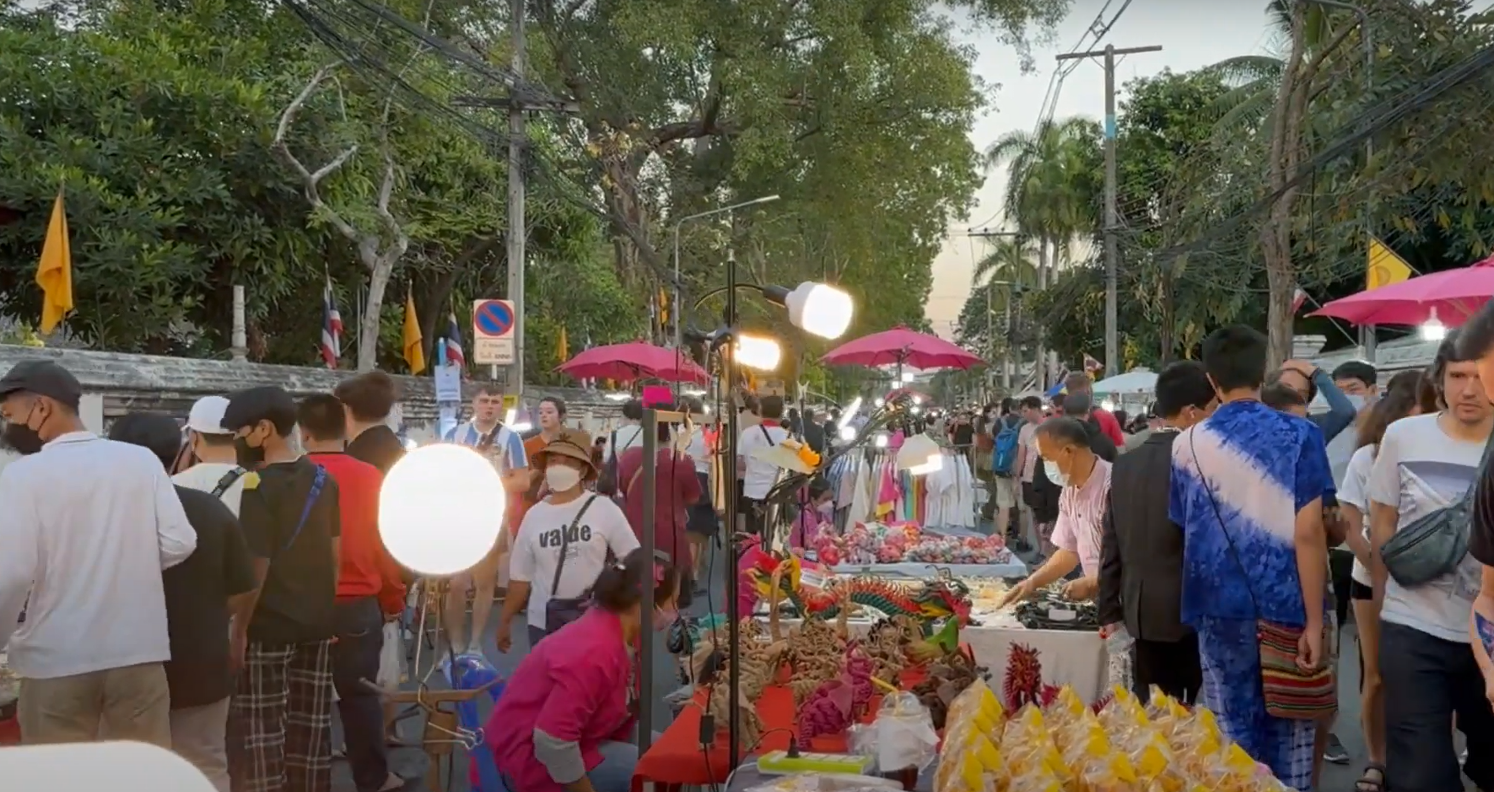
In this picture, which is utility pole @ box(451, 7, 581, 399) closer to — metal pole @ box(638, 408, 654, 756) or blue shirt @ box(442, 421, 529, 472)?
blue shirt @ box(442, 421, 529, 472)

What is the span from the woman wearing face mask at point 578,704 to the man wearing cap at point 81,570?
118 cm

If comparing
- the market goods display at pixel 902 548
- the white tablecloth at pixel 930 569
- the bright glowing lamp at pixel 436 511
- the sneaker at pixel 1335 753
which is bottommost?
the sneaker at pixel 1335 753

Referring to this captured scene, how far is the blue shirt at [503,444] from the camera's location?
8656 mm

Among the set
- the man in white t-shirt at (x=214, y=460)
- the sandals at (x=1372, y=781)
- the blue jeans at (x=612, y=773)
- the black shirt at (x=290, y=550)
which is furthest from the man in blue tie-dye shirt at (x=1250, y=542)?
the man in white t-shirt at (x=214, y=460)

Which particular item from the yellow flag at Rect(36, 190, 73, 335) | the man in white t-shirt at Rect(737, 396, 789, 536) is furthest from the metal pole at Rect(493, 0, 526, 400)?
the yellow flag at Rect(36, 190, 73, 335)

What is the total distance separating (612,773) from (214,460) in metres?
2.07

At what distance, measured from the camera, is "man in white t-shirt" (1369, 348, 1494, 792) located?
3561 mm

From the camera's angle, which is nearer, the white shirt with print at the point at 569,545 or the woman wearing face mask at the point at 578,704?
the woman wearing face mask at the point at 578,704

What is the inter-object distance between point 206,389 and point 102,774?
10479 millimetres

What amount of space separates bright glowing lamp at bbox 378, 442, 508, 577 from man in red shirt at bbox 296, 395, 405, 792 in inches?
62.7

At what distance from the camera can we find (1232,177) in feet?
61.8

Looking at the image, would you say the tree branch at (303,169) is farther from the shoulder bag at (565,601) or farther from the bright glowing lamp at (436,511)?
the bright glowing lamp at (436,511)

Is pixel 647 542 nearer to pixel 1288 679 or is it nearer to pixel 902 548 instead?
pixel 1288 679

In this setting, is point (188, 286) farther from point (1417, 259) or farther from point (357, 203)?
point (1417, 259)
